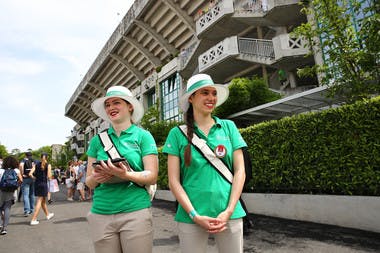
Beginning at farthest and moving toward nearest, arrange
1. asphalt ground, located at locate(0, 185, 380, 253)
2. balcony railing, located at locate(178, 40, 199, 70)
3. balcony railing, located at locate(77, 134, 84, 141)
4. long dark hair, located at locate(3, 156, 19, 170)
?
balcony railing, located at locate(77, 134, 84, 141) < balcony railing, located at locate(178, 40, 199, 70) < long dark hair, located at locate(3, 156, 19, 170) < asphalt ground, located at locate(0, 185, 380, 253)

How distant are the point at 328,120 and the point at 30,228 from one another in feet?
23.6

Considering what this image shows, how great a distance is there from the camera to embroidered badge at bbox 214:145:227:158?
5.79 feet

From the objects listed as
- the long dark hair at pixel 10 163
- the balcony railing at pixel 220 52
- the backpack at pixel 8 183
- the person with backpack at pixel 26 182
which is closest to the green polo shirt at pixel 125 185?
the backpack at pixel 8 183

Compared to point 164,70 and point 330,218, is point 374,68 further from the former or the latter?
point 164,70

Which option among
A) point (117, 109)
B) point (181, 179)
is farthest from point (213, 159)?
point (117, 109)

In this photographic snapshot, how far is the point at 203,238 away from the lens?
1694mm

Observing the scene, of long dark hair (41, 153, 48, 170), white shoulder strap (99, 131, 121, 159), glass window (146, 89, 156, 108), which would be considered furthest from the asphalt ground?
glass window (146, 89, 156, 108)

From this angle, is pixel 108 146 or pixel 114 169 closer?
pixel 114 169

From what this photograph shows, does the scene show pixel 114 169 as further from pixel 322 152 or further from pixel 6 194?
pixel 6 194

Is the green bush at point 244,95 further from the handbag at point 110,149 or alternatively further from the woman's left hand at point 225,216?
the woman's left hand at point 225,216

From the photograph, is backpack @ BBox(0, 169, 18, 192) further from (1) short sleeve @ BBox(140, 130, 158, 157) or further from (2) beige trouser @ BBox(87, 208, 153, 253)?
(1) short sleeve @ BBox(140, 130, 158, 157)

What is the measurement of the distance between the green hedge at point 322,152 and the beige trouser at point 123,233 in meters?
4.40

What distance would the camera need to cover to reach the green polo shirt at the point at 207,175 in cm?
169

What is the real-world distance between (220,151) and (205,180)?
221 millimetres
